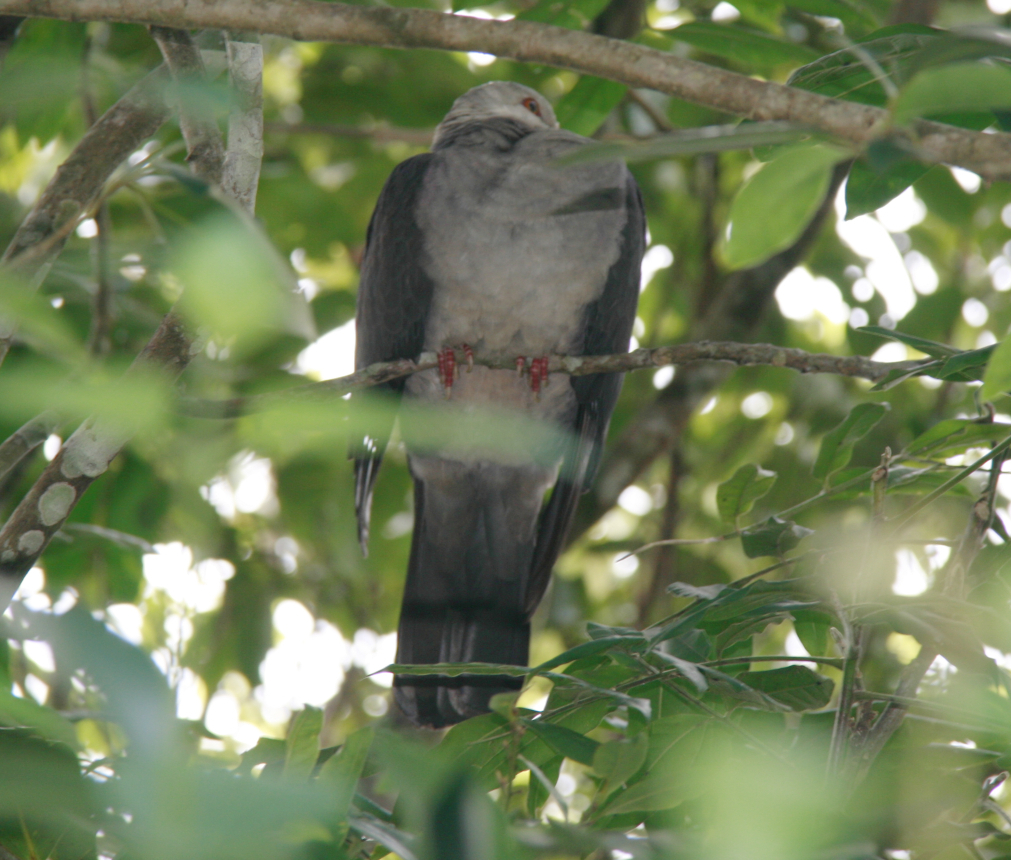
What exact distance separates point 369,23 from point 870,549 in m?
1.16

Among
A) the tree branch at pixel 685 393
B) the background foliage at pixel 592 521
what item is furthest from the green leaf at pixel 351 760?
the tree branch at pixel 685 393

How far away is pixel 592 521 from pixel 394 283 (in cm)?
120

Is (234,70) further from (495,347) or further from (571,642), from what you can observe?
(571,642)

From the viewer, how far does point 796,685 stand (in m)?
1.71

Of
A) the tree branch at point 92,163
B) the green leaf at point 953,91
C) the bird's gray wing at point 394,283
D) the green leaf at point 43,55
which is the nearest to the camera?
the green leaf at point 953,91

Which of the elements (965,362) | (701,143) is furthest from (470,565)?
(701,143)

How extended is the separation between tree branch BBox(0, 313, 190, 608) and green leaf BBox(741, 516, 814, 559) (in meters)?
1.10

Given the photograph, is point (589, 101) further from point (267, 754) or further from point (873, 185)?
point (267, 754)

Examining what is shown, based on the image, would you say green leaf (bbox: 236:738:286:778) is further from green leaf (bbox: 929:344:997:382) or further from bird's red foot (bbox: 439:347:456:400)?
bird's red foot (bbox: 439:347:456:400)

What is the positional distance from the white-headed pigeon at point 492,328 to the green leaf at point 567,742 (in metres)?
1.71

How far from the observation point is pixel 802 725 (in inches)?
64.9

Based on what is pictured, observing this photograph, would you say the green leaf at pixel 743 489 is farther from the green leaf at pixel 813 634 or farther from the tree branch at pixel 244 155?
the tree branch at pixel 244 155

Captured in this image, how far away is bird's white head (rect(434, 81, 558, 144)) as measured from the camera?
3568 mm

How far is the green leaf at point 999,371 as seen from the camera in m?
1.10
